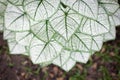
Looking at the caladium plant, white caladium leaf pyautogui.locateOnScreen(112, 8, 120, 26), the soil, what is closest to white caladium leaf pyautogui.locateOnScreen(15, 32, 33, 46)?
the caladium plant

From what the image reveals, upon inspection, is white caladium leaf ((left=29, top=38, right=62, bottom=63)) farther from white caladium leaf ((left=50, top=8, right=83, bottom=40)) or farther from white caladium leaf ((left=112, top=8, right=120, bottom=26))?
white caladium leaf ((left=112, top=8, right=120, bottom=26))

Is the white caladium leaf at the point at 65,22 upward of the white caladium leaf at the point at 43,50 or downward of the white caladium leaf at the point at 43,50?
upward

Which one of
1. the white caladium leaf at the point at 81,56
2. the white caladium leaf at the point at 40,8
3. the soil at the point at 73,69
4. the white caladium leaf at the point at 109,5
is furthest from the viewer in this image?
the soil at the point at 73,69

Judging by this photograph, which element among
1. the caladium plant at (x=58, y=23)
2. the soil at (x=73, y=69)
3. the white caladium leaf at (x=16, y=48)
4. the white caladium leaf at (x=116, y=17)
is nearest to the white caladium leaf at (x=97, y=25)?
the caladium plant at (x=58, y=23)

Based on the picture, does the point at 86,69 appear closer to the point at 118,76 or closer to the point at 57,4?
the point at 118,76

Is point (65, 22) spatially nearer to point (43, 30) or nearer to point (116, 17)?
point (43, 30)

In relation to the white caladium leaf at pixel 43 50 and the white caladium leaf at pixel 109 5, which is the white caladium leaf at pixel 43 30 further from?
the white caladium leaf at pixel 109 5
